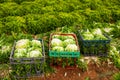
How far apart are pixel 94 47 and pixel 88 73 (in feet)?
2.68

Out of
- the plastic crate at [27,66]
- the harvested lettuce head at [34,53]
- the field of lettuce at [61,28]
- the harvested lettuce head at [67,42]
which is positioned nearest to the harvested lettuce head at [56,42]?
the field of lettuce at [61,28]

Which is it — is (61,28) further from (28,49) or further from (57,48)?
(28,49)

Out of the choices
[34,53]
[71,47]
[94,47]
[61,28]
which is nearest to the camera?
[34,53]

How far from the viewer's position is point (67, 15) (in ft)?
27.5

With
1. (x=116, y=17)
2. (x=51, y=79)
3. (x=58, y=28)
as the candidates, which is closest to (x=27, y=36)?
(x=58, y=28)

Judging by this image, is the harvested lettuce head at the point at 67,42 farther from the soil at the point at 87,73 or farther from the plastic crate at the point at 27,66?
the plastic crate at the point at 27,66

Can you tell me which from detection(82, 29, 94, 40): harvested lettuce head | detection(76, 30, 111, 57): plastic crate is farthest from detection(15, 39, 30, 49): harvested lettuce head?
detection(82, 29, 94, 40): harvested lettuce head

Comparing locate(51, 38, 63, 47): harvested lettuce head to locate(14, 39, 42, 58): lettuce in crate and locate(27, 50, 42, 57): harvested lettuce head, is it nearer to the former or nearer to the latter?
locate(14, 39, 42, 58): lettuce in crate

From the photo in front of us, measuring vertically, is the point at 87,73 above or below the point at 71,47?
below

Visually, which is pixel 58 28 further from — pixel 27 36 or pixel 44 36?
pixel 27 36

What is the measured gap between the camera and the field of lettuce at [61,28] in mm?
5996

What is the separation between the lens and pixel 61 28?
7785mm

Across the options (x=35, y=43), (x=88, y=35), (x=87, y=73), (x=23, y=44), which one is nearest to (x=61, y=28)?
(x=88, y=35)

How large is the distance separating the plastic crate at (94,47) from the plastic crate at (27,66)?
1.47 meters
